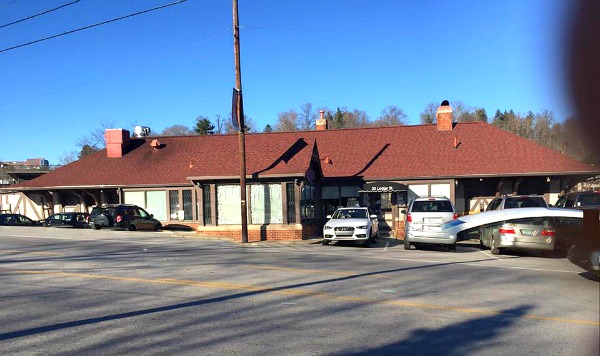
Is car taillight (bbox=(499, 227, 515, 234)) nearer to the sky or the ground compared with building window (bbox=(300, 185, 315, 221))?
nearer to the ground

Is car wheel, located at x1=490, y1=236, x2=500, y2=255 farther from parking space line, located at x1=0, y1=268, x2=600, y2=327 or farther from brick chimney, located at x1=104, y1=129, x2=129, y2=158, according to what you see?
brick chimney, located at x1=104, y1=129, x2=129, y2=158

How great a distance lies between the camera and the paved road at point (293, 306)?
5.81m

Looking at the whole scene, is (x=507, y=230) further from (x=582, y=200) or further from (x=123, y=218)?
(x=123, y=218)

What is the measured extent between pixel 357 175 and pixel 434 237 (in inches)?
483

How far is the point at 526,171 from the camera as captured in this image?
24.6 metres

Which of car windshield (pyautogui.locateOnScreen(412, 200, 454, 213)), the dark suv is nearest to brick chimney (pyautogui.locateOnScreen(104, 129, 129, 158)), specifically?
the dark suv

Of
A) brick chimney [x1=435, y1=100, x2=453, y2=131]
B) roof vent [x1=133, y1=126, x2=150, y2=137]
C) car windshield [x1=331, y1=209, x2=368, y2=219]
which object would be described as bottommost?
car windshield [x1=331, y1=209, x2=368, y2=219]

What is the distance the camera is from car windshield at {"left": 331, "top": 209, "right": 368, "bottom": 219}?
19828 millimetres

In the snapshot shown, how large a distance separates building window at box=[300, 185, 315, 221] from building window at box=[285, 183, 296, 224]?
1.63 ft

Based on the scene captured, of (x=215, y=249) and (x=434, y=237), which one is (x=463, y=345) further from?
(x=215, y=249)

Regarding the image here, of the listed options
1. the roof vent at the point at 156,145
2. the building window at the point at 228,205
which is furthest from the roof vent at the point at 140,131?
the building window at the point at 228,205

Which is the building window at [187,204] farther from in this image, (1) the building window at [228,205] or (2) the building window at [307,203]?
(2) the building window at [307,203]

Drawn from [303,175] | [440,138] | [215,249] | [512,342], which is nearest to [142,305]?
[512,342]

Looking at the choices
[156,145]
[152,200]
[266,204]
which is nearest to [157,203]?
[152,200]
